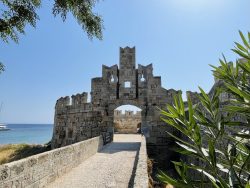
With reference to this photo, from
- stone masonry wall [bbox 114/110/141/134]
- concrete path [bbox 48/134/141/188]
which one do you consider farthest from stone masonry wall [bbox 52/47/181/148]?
concrete path [bbox 48/134/141/188]

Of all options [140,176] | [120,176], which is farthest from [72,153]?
[140,176]

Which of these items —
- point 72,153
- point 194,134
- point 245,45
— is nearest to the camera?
point 194,134

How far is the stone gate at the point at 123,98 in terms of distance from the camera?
18.2 metres

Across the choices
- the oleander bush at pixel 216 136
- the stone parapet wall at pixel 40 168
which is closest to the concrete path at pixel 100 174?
the stone parapet wall at pixel 40 168

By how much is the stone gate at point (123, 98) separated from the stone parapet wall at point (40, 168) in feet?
27.6

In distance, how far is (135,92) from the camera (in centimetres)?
1869

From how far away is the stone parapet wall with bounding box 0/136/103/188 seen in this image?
194 inches

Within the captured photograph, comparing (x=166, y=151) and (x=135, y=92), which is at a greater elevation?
(x=135, y=92)

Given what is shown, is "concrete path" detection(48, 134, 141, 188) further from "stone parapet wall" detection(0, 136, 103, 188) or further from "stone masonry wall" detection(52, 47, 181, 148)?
"stone masonry wall" detection(52, 47, 181, 148)

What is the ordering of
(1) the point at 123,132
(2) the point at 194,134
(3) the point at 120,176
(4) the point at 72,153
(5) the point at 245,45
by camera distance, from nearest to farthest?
1. (2) the point at 194,134
2. (5) the point at 245,45
3. (3) the point at 120,176
4. (4) the point at 72,153
5. (1) the point at 123,132

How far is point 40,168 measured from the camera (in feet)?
20.6

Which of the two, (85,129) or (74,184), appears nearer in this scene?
(74,184)

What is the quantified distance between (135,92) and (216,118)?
16.4 metres

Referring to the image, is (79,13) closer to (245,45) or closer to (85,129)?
(245,45)
